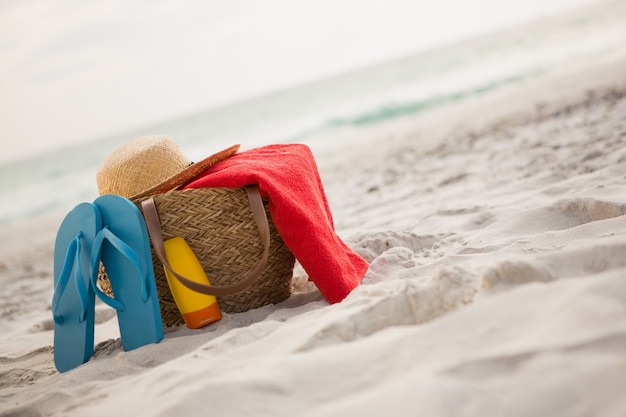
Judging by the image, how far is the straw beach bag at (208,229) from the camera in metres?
2.06

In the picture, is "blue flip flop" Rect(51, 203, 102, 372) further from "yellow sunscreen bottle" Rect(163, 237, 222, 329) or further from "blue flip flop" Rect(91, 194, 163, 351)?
"yellow sunscreen bottle" Rect(163, 237, 222, 329)

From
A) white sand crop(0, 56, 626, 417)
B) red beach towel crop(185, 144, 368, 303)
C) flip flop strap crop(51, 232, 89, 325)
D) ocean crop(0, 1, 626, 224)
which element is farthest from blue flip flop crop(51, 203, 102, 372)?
ocean crop(0, 1, 626, 224)

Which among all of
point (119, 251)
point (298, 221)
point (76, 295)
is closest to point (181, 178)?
point (119, 251)

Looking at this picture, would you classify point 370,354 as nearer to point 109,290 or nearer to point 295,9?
point 109,290

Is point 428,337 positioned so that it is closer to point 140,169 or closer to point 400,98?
point 140,169

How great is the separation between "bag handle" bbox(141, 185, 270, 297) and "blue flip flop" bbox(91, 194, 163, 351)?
0.13ft

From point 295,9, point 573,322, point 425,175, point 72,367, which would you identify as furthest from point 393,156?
point 295,9

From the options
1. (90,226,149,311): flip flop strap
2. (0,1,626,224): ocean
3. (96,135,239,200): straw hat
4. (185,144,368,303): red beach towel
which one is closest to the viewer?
(90,226,149,311): flip flop strap

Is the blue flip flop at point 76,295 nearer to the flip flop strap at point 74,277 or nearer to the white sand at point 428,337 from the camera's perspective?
the flip flop strap at point 74,277

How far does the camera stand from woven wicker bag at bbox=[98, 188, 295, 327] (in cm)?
208

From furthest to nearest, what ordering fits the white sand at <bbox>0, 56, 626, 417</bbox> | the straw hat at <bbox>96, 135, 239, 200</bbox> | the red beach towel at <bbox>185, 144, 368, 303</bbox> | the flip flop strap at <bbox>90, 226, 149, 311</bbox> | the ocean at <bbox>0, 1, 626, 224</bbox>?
the ocean at <bbox>0, 1, 626, 224</bbox>, the straw hat at <bbox>96, 135, 239, 200</bbox>, the red beach towel at <bbox>185, 144, 368, 303</bbox>, the flip flop strap at <bbox>90, 226, 149, 311</bbox>, the white sand at <bbox>0, 56, 626, 417</bbox>

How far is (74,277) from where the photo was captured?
209cm

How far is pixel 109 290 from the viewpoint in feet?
7.38

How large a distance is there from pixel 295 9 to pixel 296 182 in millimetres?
25641
